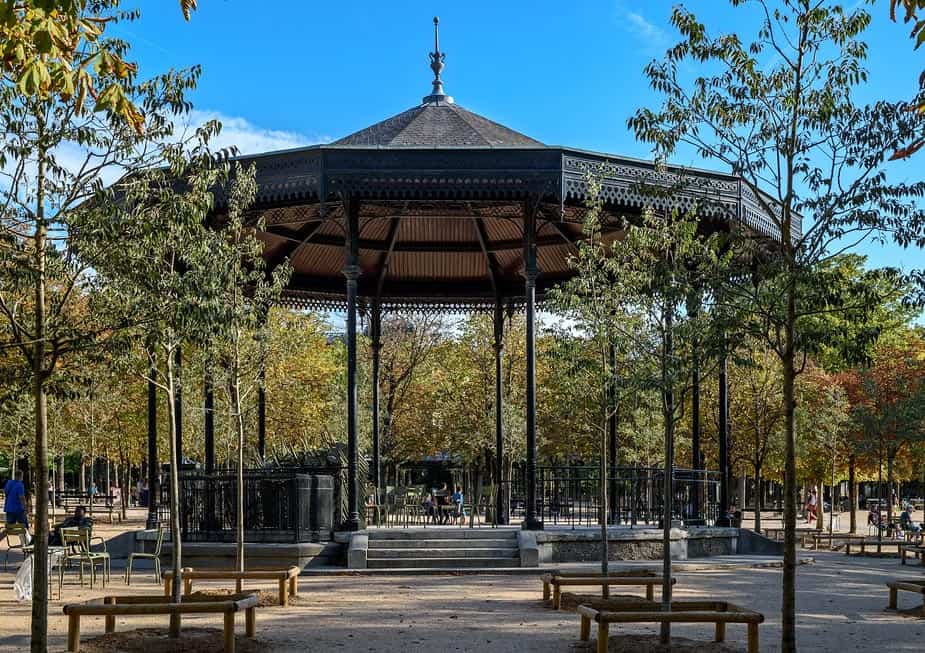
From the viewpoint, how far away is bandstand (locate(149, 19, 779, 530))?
Result: 18094 mm

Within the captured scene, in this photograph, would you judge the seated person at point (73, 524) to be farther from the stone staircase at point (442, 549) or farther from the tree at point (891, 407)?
the tree at point (891, 407)

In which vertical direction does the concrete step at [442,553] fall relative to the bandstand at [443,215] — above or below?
below

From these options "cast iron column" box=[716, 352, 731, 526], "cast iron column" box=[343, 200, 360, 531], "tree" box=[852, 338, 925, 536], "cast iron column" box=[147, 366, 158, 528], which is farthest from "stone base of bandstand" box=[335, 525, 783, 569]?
"tree" box=[852, 338, 925, 536]

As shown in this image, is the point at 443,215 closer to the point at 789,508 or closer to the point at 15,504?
the point at 15,504

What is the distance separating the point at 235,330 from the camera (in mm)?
15391

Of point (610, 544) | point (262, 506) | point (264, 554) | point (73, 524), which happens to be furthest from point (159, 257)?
point (73, 524)

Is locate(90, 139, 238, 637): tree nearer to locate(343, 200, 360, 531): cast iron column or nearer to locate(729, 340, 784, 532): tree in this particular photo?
locate(343, 200, 360, 531): cast iron column

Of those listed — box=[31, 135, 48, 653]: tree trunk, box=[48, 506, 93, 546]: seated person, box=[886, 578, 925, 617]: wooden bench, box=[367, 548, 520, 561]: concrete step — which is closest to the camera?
box=[31, 135, 48, 653]: tree trunk

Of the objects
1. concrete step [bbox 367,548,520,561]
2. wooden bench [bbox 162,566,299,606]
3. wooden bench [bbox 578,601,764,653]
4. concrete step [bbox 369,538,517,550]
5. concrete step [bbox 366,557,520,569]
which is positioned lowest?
concrete step [bbox 366,557,520,569]

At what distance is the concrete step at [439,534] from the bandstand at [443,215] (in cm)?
40

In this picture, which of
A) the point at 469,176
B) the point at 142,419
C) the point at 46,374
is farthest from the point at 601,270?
the point at 142,419

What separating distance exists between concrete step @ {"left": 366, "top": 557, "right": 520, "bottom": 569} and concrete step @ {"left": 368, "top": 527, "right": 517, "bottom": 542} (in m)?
0.68

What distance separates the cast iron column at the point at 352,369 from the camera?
59.9 ft

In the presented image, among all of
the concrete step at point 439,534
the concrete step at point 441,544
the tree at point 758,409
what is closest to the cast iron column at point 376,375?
the concrete step at point 439,534
